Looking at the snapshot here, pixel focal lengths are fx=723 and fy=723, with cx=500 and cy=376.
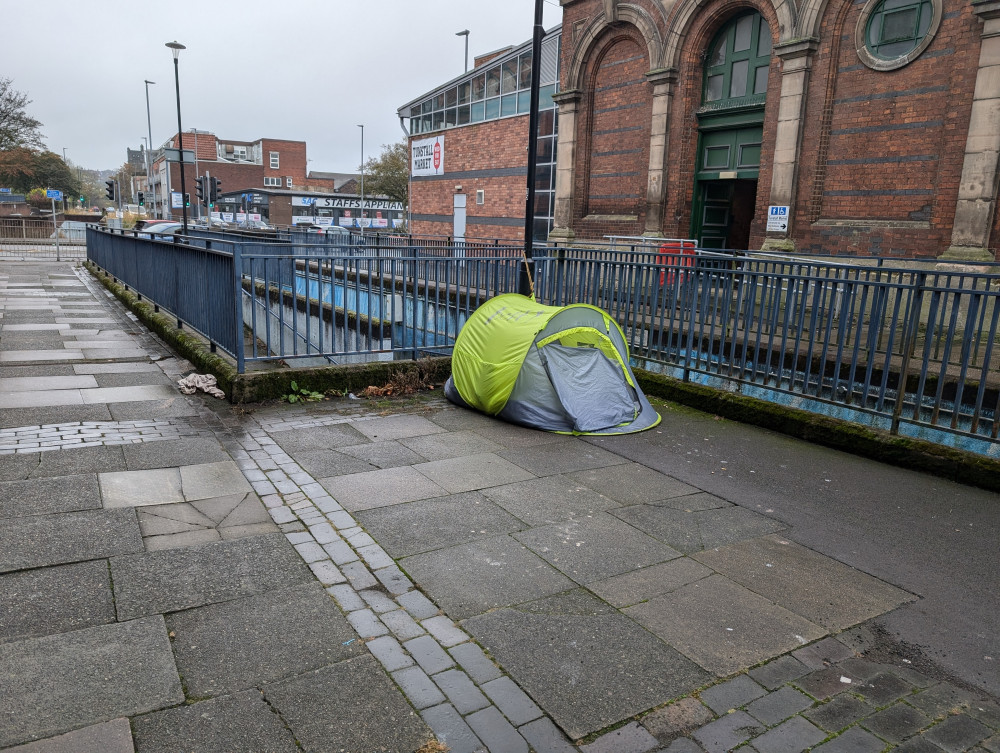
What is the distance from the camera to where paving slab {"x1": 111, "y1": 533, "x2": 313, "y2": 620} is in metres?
3.65

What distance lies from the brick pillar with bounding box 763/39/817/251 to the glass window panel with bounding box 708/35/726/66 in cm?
222

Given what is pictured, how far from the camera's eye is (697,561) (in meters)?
4.29

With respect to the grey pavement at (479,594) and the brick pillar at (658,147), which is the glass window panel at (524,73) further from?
the grey pavement at (479,594)

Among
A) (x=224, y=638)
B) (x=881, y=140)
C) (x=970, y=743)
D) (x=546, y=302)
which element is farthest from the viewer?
(x=881, y=140)

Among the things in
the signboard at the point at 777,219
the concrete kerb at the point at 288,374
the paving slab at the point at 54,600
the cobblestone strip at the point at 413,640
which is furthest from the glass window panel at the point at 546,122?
the paving slab at the point at 54,600

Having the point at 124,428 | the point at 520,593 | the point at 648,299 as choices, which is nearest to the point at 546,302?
the point at 648,299

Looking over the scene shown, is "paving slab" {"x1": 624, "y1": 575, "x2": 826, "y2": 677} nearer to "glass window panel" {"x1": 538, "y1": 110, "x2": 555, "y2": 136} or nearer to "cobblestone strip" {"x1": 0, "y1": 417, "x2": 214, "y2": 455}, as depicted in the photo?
"cobblestone strip" {"x1": 0, "y1": 417, "x2": 214, "y2": 455}

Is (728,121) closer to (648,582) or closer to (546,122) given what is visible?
(546,122)

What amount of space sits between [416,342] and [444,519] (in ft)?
14.6

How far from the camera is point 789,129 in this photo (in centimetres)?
1440

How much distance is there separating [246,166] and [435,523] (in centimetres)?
10133

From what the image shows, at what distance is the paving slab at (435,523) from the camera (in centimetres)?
444

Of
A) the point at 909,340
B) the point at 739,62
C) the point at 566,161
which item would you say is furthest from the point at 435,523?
the point at 566,161

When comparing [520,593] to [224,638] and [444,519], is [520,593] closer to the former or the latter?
[444,519]
